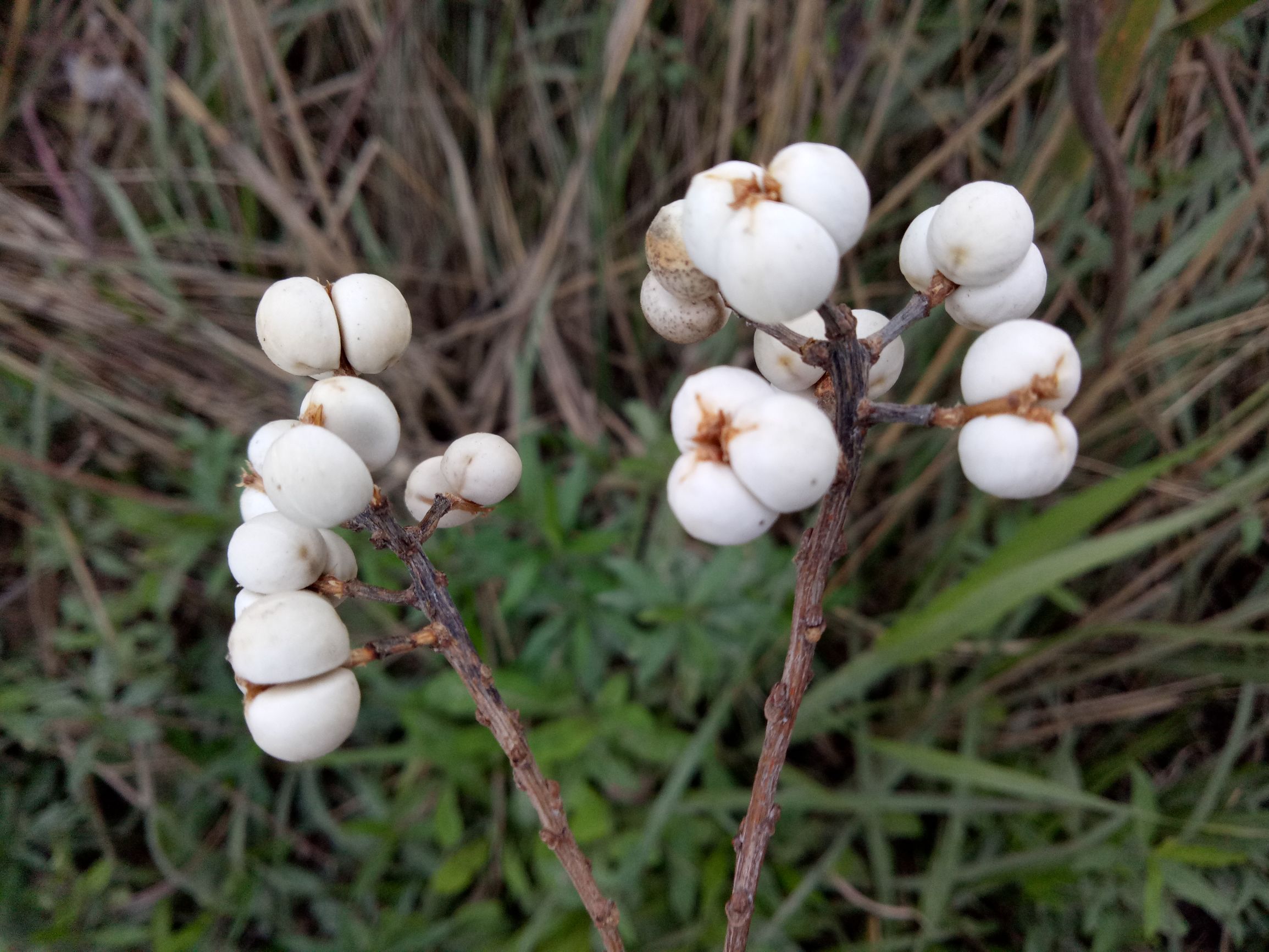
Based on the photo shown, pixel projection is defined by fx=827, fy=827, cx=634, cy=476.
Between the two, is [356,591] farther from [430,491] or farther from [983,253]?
[983,253]

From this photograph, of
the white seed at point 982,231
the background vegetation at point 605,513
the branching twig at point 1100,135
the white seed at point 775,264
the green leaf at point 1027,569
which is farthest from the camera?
the background vegetation at point 605,513

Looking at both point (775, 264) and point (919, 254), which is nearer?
point (775, 264)

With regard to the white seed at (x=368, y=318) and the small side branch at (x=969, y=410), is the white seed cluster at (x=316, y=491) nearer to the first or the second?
the white seed at (x=368, y=318)

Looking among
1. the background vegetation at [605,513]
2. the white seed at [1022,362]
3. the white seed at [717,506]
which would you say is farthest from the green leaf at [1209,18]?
the white seed at [717,506]

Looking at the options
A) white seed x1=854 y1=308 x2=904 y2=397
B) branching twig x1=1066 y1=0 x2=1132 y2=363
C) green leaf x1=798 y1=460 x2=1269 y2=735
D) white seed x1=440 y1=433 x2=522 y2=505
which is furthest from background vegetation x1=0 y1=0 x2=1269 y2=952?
white seed x1=440 y1=433 x2=522 y2=505

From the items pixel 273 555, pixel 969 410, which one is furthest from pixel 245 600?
pixel 969 410

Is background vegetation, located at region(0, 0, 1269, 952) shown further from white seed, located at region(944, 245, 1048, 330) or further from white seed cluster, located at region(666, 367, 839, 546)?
white seed cluster, located at region(666, 367, 839, 546)
